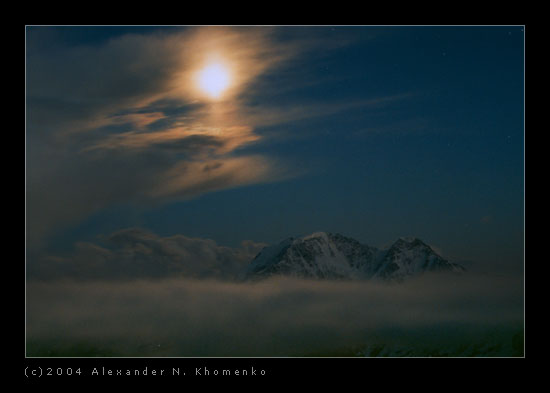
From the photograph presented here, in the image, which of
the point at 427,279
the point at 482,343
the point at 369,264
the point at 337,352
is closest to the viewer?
the point at 427,279

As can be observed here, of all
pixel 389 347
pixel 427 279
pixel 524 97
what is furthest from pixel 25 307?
pixel 389 347

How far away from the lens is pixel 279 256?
134 ft

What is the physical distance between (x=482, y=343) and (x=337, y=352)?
13221mm

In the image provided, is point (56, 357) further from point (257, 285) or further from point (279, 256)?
point (279, 256)

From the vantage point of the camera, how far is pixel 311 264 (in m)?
56.0

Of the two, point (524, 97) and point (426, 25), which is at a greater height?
point (426, 25)

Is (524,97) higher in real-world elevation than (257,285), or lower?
higher

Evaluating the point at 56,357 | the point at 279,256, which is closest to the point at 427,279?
the point at 279,256

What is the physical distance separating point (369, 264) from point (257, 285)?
24982 millimetres

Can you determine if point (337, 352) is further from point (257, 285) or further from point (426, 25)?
point (426, 25)
